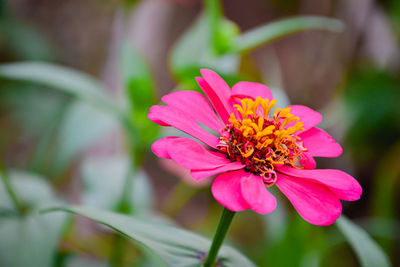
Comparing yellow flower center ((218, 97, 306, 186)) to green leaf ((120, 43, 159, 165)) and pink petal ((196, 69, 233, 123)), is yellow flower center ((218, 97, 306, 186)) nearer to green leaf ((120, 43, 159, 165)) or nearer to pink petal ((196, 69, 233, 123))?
pink petal ((196, 69, 233, 123))

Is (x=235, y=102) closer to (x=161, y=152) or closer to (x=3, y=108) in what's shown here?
(x=161, y=152)

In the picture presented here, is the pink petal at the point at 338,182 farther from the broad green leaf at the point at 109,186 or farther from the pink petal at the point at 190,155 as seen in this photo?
the broad green leaf at the point at 109,186

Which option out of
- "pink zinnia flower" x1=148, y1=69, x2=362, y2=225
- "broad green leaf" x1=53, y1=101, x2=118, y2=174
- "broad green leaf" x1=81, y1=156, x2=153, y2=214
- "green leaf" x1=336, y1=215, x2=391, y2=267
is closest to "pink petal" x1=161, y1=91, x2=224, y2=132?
"pink zinnia flower" x1=148, y1=69, x2=362, y2=225

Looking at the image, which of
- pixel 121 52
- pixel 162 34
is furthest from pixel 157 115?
pixel 162 34

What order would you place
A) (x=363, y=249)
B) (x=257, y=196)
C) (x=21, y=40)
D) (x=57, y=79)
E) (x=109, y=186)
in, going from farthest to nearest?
1. (x=21, y=40)
2. (x=109, y=186)
3. (x=57, y=79)
4. (x=363, y=249)
5. (x=257, y=196)

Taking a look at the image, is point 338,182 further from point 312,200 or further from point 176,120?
point 176,120

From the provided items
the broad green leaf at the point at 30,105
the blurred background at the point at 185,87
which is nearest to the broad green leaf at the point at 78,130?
the blurred background at the point at 185,87

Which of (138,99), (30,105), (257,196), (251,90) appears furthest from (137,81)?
(30,105)
